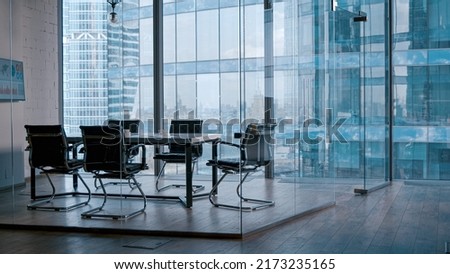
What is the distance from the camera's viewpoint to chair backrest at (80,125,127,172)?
5629 millimetres

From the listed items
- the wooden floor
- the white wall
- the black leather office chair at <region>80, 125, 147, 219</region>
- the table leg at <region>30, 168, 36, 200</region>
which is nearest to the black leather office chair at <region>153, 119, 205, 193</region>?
the wooden floor

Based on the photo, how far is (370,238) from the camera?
472 centimetres

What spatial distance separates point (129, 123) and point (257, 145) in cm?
132

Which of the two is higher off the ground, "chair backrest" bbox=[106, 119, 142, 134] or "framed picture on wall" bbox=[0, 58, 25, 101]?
"framed picture on wall" bbox=[0, 58, 25, 101]

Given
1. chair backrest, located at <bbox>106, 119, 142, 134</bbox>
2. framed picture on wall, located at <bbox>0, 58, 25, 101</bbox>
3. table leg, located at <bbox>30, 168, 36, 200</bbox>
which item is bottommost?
table leg, located at <bbox>30, 168, 36, 200</bbox>

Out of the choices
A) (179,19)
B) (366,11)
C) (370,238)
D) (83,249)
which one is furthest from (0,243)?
(366,11)

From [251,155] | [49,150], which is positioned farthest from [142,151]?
[251,155]

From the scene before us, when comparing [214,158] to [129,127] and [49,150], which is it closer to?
[129,127]

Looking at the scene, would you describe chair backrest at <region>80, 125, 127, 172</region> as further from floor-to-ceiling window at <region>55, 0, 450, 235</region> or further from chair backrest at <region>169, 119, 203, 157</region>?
chair backrest at <region>169, 119, 203, 157</region>

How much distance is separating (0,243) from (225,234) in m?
1.79

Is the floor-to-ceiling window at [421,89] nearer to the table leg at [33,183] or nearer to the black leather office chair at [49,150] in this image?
the black leather office chair at [49,150]

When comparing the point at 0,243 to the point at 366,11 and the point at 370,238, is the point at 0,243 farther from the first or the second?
the point at 366,11

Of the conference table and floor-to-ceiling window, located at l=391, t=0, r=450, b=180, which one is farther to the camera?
floor-to-ceiling window, located at l=391, t=0, r=450, b=180

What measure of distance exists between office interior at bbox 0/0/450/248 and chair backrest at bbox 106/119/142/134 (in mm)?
68
